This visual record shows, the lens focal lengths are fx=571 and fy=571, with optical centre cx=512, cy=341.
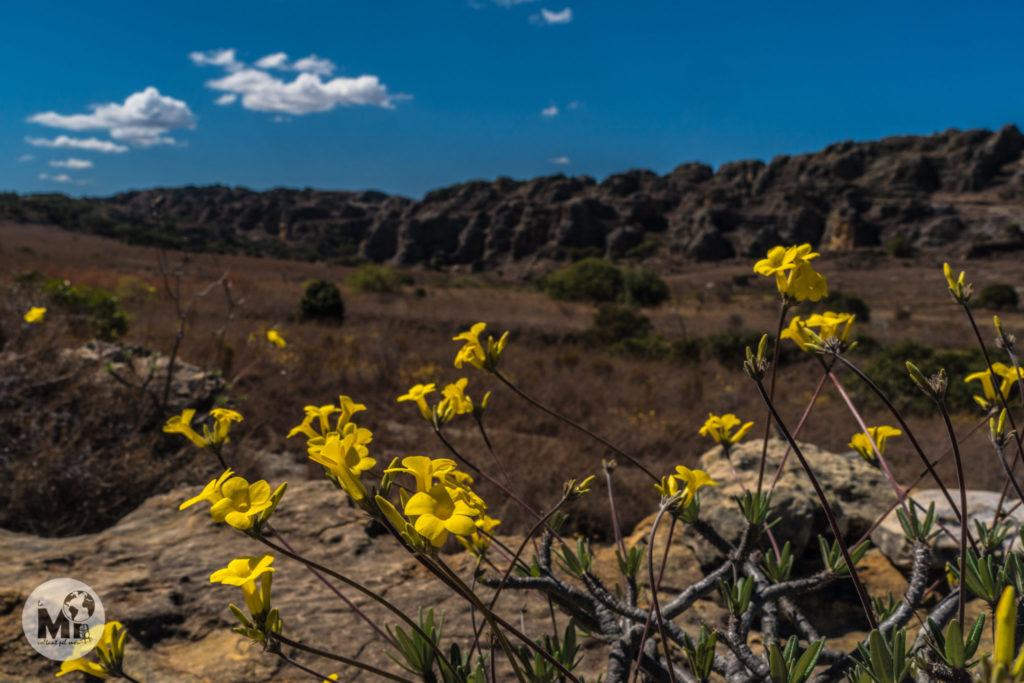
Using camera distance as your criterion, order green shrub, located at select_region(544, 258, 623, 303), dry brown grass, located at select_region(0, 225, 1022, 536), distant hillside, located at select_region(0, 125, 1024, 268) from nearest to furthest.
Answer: dry brown grass, located at select_region(0, 225, 1022, 536)
green shrub, located at select_region(544, 258, 623, 303)
distant hillside, located at select_region(0, 125, 1024, 268)

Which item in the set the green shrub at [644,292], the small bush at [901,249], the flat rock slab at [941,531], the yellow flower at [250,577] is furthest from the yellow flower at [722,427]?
the small bush at [901,249]

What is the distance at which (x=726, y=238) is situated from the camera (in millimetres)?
77250

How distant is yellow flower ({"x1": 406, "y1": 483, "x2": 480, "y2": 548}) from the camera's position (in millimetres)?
821


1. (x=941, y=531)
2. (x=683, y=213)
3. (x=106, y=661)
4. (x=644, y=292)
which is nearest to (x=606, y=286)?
(x=644, y=292)

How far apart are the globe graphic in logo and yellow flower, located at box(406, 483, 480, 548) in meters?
1.94

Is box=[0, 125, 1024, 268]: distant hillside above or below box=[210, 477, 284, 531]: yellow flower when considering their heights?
above

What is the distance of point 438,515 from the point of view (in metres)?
0.92

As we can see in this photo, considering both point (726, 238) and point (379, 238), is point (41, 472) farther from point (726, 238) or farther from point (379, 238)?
point (379, 238)

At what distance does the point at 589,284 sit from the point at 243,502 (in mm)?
30792

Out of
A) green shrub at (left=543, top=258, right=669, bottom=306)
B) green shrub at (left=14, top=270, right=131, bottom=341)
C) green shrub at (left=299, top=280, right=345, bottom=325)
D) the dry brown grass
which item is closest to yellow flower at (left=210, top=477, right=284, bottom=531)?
the dry brown grass

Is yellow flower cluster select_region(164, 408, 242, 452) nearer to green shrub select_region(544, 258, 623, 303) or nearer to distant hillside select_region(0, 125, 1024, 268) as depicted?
green shrub select_region(544, 258, 623, 303)

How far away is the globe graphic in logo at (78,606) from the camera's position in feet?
6.81


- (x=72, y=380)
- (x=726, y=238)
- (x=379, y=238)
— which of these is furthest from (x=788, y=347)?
(x=379, y=238)

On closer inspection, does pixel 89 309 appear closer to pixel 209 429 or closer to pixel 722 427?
pixel 209 429
